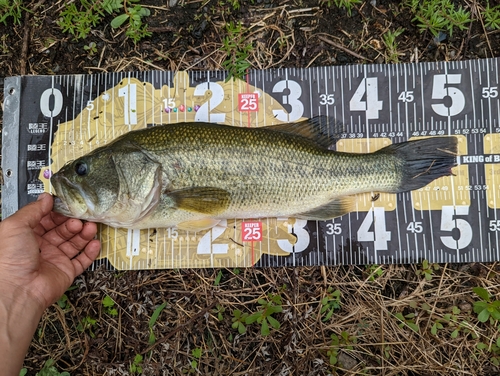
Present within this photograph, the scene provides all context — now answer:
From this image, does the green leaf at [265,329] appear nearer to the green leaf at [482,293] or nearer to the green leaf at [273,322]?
the green leaf at [273,322]

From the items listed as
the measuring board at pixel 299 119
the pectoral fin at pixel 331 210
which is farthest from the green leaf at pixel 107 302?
the pectoral fin at pixel 331 210

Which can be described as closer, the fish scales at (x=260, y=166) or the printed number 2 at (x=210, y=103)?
the fish scales at (x=260, y=166)

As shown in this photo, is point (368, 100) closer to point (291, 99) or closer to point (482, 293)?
point (291, 99)

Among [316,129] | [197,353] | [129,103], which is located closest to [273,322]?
[197,353]

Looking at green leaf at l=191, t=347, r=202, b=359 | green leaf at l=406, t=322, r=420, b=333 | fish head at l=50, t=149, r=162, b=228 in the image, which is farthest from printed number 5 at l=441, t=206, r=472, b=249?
fish head at l=50, t=149, r=162, b=228

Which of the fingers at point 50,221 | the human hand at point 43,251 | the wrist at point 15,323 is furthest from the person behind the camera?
the fingers at point 50,221

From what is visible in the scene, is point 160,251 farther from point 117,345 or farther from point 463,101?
point 463,101
